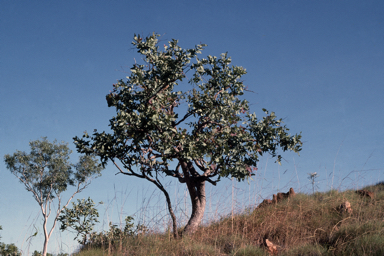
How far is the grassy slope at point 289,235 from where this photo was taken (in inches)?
251

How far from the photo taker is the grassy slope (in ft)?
20.9

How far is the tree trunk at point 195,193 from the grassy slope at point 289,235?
51 cm

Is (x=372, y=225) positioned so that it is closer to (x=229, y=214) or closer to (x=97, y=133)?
(x=229, y=214)

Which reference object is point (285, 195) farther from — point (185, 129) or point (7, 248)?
point (7, 248)

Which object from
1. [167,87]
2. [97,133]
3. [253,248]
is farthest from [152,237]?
[167,87]

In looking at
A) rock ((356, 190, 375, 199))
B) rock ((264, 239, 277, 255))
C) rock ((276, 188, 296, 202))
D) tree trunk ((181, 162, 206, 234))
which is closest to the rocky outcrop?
rock ((276, 188, 296, 202))

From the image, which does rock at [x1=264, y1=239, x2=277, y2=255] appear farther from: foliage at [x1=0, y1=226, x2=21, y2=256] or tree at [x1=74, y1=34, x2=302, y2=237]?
foliage at [x1=0, y1=226, x2=21, y2=256]

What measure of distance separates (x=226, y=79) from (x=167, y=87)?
6.09ft

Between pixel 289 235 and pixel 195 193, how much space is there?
9.91ft

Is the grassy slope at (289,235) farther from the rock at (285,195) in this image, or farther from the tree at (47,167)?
the tree at (47,167)

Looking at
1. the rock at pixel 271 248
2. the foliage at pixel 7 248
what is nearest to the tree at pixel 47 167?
the foliage at pixel 7 248

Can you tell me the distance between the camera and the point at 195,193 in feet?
30.4

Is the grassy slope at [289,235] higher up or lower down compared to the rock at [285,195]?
lower down

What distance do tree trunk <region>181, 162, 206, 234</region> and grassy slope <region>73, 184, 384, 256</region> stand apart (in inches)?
20.2
